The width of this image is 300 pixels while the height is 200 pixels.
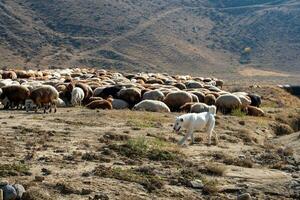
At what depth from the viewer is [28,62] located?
88500mm

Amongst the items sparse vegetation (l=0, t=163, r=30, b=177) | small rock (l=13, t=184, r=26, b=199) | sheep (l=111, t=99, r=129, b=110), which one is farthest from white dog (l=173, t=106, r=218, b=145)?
sheep (l=111, t=99, r=129, b=110)

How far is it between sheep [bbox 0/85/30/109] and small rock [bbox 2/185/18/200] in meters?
14.8

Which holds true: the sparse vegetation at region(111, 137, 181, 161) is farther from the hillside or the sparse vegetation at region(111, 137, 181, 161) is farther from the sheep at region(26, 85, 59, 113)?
the hillside

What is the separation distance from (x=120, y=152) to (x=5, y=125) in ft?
16.4

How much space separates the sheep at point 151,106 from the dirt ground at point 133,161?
4.76m

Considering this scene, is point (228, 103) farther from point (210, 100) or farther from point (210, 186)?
point (210, 186)

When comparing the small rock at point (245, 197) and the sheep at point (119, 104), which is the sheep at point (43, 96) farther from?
the small rock at point (245, 197)

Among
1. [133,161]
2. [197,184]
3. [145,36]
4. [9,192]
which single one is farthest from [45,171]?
[145,36]

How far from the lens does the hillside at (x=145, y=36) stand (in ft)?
308

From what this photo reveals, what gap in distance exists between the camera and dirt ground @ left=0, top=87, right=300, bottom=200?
36.3ft

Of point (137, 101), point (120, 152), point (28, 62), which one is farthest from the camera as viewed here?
point (28, 62)

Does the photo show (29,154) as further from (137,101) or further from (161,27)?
(161,27)

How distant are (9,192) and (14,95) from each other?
1509cm

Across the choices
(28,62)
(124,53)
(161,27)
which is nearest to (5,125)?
(28,62)
